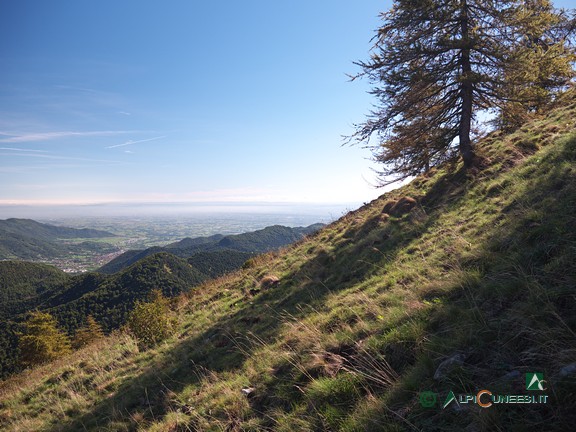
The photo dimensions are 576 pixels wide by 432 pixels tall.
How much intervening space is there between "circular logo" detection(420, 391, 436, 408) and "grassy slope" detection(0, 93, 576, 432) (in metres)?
0.04

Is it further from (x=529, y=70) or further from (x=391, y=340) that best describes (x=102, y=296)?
(x=529, y=70)

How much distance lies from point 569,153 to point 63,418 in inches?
595

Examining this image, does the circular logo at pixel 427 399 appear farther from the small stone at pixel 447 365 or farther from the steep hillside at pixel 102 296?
the steep hillside at pixel 102 296

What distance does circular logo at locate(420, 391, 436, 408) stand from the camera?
2.46m

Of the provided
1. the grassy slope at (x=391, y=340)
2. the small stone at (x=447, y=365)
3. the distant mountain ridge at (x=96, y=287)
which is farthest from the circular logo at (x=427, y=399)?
the distant mountain ridge at (x=96, y=287)

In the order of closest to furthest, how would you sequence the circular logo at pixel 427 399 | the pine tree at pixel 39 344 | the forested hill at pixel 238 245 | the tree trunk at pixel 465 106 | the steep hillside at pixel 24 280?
1. the circular logo at pixel 427 399
2. the tree trunk at pixel 465 106
3. the pine tree at pixel 39 344
4. the steep hillside at pixel 24 280
5. the forested hill at pixel 238 245

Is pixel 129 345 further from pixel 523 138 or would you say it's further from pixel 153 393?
pixel 523 138

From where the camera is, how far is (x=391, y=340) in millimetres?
3592

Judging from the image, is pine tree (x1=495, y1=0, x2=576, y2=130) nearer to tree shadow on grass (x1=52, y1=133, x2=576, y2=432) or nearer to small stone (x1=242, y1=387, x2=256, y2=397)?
tree shadow on grass (x1=52, y1=133, x2=576, y2=432)

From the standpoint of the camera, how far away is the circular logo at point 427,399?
2462 millimetres

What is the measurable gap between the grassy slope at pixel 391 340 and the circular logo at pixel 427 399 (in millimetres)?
43

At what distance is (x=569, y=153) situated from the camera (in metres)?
7.48

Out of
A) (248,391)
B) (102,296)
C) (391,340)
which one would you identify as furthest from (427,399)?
(102,296)

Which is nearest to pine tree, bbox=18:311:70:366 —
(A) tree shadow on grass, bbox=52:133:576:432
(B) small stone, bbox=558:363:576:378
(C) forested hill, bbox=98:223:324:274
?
(A) tree shadow on grass, bbox=52:133:576:432
